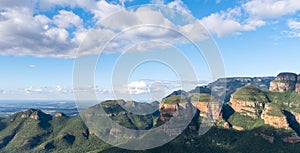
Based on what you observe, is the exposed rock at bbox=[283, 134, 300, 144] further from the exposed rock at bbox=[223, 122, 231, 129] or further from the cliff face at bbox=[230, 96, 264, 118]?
the cliff face at bbox=[230, 96, 264, 118]

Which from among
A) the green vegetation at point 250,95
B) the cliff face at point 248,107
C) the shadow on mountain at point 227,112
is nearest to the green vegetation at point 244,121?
the shadow on mountain at point 227,112

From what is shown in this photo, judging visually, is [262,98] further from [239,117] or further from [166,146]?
[166,146]

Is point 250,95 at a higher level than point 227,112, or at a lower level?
higher

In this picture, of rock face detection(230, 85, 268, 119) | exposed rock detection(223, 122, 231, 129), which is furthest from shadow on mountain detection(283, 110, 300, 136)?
exposed rock detection(223, 122, 231, 129)

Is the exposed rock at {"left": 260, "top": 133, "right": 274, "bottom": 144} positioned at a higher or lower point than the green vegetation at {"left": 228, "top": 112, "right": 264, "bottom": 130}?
lower

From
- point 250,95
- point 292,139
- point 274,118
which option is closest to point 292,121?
point 274,118

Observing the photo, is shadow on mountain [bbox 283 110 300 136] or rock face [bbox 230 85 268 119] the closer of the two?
shadow on mountain [bbox 283 110 300 136]

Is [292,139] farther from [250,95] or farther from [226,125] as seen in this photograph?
[250,95]

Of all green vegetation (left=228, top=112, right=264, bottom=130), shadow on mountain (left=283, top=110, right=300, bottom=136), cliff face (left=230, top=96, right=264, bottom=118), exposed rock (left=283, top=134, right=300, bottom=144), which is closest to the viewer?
exposed rock (left=283, top=134, right=300, bottom=144)

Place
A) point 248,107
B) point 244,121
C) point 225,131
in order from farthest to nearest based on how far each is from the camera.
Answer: point 248,107 → point 244,121 → point 225,131

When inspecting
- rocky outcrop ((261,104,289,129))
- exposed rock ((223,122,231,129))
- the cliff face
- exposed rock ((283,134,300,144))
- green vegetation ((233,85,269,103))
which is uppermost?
green vegetation ((233,85,269,103))

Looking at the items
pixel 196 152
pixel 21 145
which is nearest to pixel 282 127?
pixel 196 152

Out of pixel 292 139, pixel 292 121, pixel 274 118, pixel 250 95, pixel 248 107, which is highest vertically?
pixel 250 95

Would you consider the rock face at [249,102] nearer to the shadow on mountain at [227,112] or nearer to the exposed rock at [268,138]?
the shadow on mountain at [227,112]
